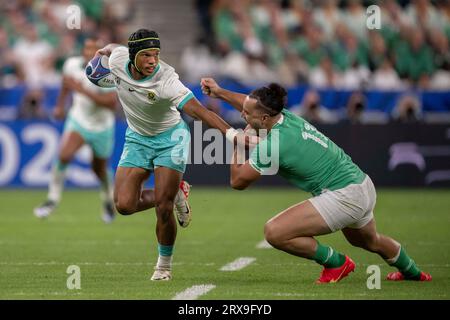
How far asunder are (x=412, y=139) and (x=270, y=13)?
5.59 m

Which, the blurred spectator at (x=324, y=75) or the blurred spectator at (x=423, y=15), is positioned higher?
the blurred spectator at (x=423, y=15)

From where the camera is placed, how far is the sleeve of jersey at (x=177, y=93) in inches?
377

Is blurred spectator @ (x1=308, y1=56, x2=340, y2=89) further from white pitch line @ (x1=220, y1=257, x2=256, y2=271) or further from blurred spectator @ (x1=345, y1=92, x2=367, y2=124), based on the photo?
white pitch line @ (x1=220, y1=257, x2=256, y2=271)

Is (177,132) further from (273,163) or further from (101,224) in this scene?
(101,224)

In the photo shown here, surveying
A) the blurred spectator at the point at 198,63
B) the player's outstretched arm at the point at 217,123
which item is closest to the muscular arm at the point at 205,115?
the player's outstretched arm at the point at 217,123

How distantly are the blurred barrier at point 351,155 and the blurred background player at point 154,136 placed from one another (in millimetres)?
8142

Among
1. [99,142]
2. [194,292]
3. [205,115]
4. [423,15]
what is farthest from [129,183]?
[423,15]

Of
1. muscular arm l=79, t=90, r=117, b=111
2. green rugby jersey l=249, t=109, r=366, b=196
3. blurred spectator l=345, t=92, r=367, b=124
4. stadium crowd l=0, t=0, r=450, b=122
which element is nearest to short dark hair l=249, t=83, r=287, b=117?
green rugby jersey l=249, t=109, r=366, b=196

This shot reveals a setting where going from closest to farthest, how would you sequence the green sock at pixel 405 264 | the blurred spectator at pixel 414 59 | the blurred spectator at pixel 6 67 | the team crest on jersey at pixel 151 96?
1. the green sock at pixel 405 264
2. the team crest on jersey at pixel 151 96
3. the blurred spectator at pixel 6 67
4. the blurred spectator at pixel 414 59

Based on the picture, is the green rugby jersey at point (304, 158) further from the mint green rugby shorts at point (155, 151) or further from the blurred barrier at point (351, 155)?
the blurred barrier at point (351, 155)

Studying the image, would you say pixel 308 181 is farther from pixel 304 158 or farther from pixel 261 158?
pixel 261 158

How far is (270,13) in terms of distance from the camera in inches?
913

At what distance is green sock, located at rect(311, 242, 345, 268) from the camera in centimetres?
940
